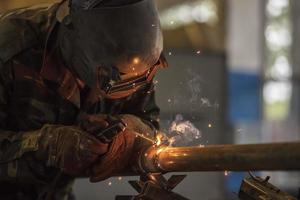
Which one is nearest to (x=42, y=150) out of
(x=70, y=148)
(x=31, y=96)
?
(x=70, y=148)

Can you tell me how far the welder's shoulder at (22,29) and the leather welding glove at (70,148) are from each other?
0.24m

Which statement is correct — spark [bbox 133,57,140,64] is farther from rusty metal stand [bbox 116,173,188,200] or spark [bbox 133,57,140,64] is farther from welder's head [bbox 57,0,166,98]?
rusty metal stand [bbox 116,173,188,200]

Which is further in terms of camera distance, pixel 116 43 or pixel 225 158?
pixel 116 43

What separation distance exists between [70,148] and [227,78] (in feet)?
9.12

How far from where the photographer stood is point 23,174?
4.88ft

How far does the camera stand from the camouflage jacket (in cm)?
145

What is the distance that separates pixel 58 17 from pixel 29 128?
276 millimetres

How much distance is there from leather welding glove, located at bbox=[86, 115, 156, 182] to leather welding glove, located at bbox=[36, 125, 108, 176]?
0.06 feet

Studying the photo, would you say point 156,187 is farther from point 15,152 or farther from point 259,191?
point 15,152

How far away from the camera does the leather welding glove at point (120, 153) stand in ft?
4.23

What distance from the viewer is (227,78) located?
3.95 m

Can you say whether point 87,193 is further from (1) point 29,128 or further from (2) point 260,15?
(2) point 260,15

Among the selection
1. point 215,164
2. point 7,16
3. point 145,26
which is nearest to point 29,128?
point 7,16

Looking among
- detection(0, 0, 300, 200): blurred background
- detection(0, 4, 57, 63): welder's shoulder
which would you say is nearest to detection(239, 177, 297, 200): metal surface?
detection(0, 0, 300, 200): blurred background
